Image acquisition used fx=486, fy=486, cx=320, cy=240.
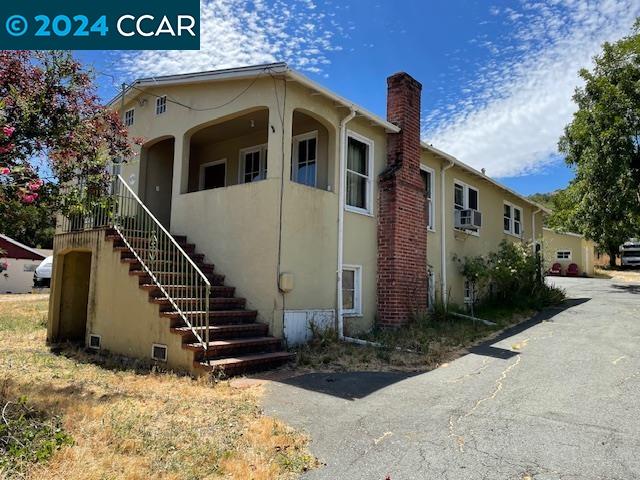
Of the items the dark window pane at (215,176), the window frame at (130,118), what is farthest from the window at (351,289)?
the window frame at (130,118)

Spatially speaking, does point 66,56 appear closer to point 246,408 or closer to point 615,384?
point 246,408

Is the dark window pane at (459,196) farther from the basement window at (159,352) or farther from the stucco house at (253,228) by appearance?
the basement window at (159,352)

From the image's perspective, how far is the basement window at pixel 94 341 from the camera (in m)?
9.56

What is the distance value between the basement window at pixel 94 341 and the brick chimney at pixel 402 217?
5.84 metres

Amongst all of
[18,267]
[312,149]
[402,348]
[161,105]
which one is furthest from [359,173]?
[18,267]

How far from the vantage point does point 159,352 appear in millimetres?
7867

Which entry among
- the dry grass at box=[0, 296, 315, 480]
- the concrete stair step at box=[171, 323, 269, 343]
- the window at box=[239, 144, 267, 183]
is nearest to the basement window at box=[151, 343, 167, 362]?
the dry grass at box=[0, 296, 315, 480]

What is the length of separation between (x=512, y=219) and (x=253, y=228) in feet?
42.8

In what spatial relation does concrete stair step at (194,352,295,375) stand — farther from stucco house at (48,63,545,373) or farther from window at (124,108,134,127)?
window at (124,108,134,127)

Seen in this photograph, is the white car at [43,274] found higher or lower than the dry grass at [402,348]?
higher

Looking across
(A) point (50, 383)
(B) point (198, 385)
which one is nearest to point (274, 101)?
(B) point (198, 385)

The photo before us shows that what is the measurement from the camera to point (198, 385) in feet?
21.7

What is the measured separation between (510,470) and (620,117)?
2157cm

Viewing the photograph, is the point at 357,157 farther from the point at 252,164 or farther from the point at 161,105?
the point at 161,105
